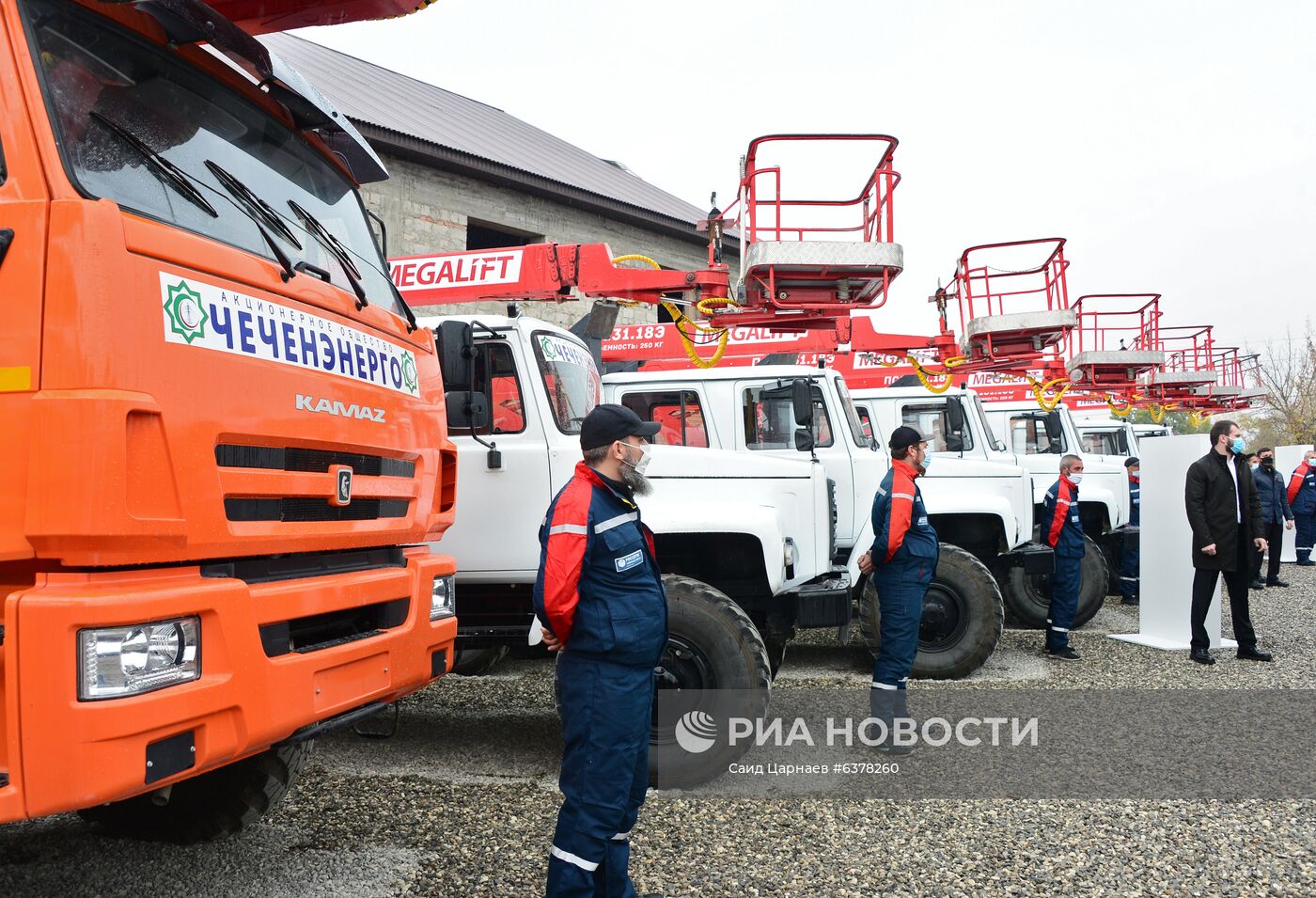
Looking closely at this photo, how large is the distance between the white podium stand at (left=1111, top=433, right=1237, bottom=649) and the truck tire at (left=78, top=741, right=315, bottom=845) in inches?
305

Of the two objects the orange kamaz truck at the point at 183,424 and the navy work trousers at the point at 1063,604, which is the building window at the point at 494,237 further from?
the orange kamaz truck at the point at 183,424

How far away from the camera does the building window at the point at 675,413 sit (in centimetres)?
703

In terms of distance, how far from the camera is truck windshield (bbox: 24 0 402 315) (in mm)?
2414

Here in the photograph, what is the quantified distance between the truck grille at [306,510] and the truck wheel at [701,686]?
69.9 inches

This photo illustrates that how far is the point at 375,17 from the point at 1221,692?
22.6 ft

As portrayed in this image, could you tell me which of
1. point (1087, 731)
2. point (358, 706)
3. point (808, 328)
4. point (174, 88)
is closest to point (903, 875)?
point (358, 706)

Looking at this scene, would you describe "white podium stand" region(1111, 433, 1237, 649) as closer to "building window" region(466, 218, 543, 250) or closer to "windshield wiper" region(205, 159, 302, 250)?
Answer: "windshield wiper" region(205, 159, 302, 250)

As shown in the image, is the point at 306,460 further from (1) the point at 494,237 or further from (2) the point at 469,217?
(1) the point at 494,237

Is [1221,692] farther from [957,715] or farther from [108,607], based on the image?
[108,607]

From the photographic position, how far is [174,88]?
111 inches

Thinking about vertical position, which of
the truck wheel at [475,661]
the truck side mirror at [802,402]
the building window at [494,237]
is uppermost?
the building window at [494,237]

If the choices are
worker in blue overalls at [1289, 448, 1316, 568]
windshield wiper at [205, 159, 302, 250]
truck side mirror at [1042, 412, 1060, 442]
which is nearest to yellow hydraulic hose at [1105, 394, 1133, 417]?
worker in blue overalls at [1289, 448, 1316, 568]

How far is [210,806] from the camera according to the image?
3613 mm

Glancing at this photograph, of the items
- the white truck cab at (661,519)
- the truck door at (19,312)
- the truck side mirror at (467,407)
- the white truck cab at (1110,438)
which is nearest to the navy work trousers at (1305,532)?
the white truck cab at (1110,438)
